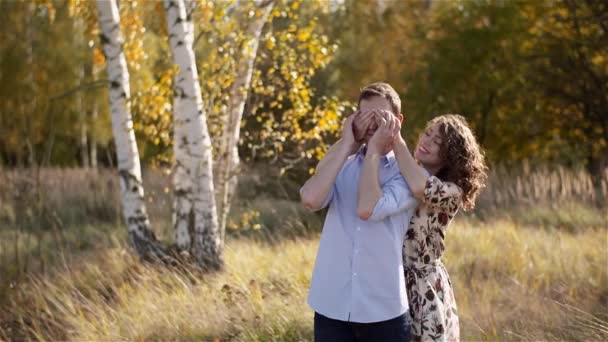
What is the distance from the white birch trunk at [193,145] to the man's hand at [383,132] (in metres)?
3.72

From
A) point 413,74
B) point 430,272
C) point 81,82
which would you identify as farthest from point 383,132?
point 81,82

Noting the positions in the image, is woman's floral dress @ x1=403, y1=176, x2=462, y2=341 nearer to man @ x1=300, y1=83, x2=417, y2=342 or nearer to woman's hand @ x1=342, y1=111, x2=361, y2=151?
man @ x1=300, y1=83, x2=417, y2=342

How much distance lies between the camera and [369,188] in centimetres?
263

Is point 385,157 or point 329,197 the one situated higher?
point 385,157

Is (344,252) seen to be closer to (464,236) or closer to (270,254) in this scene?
(270,254)

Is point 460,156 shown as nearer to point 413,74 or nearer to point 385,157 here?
point 385,157

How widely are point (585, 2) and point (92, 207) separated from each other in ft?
29.5

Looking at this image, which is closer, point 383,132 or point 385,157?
point 383,132

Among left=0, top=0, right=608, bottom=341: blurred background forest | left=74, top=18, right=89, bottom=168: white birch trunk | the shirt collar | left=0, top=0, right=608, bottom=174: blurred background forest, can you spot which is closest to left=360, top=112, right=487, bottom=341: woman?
the shirt collar

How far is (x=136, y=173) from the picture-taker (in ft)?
22.0

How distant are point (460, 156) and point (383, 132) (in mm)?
433

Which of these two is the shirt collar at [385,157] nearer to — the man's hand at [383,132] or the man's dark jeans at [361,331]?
the man's hand at [383,132]

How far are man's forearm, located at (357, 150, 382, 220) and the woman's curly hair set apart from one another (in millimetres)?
395

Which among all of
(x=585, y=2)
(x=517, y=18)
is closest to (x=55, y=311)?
(x=585, y=2)
